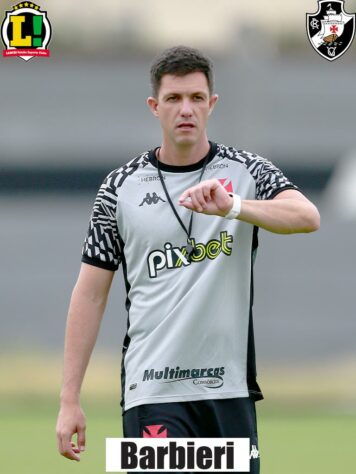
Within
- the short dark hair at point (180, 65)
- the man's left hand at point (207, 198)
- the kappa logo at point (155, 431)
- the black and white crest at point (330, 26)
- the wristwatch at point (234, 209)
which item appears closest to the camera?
the man's left hand at point (207, 198)

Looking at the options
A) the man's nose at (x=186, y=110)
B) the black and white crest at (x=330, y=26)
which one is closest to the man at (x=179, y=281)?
the man's nose at (x=186, y=110)

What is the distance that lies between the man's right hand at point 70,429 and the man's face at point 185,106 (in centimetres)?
105

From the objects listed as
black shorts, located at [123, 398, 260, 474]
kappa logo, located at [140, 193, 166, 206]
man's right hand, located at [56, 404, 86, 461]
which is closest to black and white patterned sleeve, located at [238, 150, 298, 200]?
kappa logo, located at [140, 193, 166, 206]

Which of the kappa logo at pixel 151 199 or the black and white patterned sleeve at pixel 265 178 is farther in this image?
the kappa logo at pixel 151 199

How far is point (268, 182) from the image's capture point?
4.41 m

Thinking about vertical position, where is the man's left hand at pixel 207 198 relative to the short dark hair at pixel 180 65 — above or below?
below

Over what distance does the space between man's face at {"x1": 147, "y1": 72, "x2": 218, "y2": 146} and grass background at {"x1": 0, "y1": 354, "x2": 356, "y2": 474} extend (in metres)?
4.70

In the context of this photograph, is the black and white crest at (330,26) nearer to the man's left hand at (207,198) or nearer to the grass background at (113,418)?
the grass background at (113,418)

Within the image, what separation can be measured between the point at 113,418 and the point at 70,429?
831 cm

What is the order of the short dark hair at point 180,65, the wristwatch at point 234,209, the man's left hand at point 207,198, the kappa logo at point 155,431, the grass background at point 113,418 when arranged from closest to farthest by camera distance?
1. the man's left hand at point 207,198
2. the wristwatch at point 234,209
3. the kappa logo at point 155,431
4. the short dark hair at point 180,65
5. the grass background at point 113,418

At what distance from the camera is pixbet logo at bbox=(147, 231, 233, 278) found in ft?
14.3

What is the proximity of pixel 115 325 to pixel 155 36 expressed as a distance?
12.4 feet

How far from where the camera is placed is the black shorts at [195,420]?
4320mm

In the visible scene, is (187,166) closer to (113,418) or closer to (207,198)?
(207,198)
